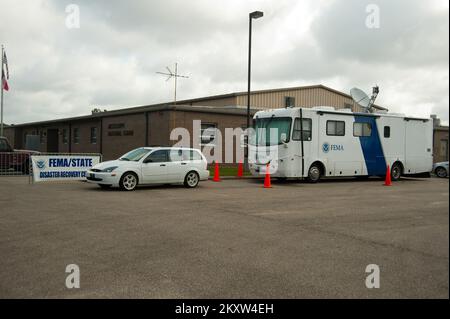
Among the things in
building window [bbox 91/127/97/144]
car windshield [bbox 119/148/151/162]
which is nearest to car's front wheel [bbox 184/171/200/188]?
car windshield [bbox 119/148/151/162]

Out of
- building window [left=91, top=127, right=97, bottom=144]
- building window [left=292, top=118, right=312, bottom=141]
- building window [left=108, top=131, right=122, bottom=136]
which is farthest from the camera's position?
building window [left=91, top=127, right=97, bottom=144]

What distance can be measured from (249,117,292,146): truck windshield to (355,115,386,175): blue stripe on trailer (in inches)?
149

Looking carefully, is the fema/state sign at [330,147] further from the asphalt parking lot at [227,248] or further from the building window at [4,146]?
the building window at [4,146]

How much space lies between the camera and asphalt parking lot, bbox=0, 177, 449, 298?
4.12 m

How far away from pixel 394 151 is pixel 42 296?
62.1 feet

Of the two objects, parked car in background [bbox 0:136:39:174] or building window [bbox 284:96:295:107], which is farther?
building window [bbox 284:96:295:107]

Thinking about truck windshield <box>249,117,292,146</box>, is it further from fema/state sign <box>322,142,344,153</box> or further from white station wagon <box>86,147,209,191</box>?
white station wagon <box>86,147,209,191</box>

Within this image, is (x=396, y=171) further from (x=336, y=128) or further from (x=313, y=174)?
(x=313, y=174)

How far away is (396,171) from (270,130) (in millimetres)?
6847

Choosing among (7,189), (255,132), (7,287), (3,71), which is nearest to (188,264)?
(7,287)

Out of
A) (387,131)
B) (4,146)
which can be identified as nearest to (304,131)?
(387,131)

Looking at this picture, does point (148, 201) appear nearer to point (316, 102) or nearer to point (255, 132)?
point (255, 132)

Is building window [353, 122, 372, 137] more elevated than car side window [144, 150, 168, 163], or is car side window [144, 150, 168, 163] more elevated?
building window [353, 122, 372, 137]

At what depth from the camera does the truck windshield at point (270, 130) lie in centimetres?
1786
